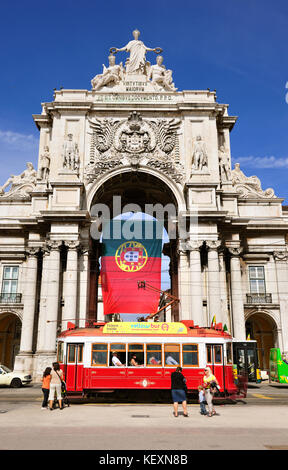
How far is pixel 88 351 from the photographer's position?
1961 cm

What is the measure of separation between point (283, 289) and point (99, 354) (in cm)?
2005

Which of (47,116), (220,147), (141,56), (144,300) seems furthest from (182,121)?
(144,300)

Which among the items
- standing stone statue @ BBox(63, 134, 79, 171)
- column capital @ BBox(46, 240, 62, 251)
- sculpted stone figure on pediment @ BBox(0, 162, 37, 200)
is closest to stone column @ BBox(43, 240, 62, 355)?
column capital @ BBox(46, 240, 62, 251)

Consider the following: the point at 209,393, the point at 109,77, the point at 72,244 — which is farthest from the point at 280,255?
the point at 209,393

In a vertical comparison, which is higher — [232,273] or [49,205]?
[49,205]

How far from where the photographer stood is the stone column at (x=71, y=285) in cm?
2973

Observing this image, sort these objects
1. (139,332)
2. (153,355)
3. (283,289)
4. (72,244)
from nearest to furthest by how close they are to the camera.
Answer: (153,355)
(139,332)
(72,244)
(283,289)

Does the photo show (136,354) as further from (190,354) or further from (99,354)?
(190,354)

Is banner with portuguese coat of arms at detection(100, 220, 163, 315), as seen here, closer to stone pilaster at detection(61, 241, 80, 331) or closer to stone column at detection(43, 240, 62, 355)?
stone pilaster at detection(61, 241, 80, 331)

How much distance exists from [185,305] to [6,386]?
13900mm

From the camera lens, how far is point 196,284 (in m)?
30.5

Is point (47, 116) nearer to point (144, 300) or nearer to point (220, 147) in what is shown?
point (220, 147)

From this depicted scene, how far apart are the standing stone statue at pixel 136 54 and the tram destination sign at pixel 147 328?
25352mm
